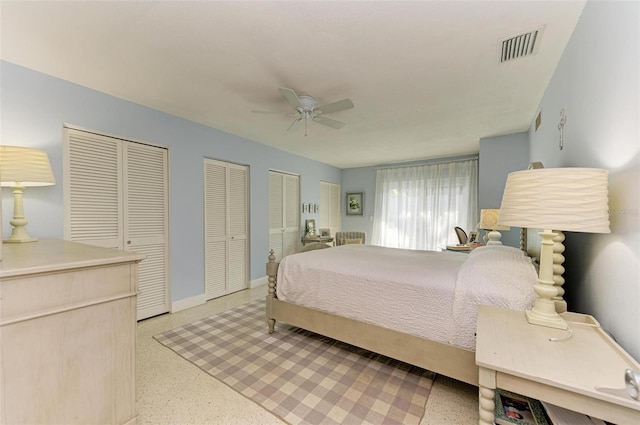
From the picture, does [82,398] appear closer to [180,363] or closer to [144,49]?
[180,363]

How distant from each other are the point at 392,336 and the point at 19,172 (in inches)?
114

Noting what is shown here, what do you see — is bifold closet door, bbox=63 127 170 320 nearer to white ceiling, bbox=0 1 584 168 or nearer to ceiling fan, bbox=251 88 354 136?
white ceiling, bbox=0 1 584 168

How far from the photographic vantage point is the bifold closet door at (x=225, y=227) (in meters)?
3.64

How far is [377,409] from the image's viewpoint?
161 centimetres

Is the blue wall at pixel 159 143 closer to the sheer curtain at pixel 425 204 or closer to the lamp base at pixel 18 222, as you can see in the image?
the lamp base at pixel 18 222

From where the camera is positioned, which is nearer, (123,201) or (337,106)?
(337,106)

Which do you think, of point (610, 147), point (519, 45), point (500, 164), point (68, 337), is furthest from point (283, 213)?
point (610, 147)

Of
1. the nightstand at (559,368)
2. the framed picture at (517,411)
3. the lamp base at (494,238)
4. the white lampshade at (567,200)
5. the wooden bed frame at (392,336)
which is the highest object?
the white lampshade at (567,200)

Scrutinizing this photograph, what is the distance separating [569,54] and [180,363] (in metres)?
3.71

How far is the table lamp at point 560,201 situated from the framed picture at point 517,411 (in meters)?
0.36

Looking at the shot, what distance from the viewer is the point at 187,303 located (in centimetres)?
331

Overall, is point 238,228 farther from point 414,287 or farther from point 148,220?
point 414,287

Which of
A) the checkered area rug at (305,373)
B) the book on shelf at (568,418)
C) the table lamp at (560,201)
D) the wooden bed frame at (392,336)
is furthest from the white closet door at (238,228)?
the book on shelf at (568,418)

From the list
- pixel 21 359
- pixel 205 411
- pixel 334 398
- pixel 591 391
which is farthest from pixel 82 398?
pixel 591 391
